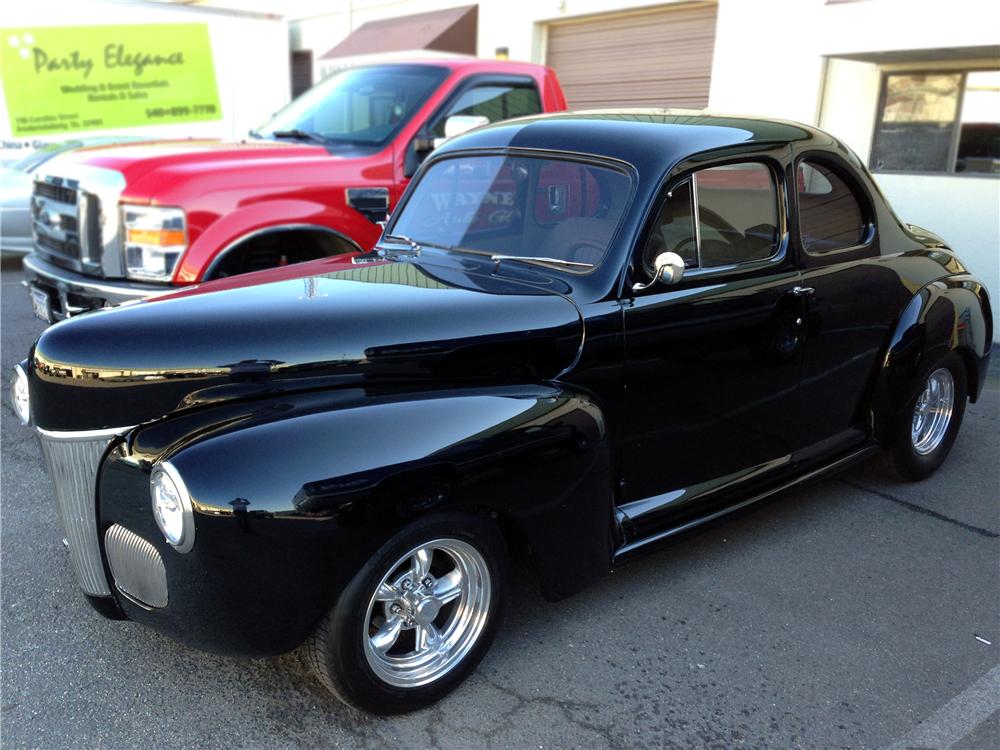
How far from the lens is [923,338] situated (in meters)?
4.16

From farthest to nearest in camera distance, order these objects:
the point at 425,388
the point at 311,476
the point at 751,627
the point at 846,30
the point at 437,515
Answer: the point at 846,30 → the point at 751,627 → the point at 425,388 → the point at 437,515 → the point at 311,476

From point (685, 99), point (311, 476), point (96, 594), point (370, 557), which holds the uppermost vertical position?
point (685, 99)

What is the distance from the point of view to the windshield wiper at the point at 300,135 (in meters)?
5.91

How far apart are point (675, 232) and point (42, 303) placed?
3.91 metres

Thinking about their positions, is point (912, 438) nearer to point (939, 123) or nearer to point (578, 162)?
point (578, 162)

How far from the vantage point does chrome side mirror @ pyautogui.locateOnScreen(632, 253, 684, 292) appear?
308 cm

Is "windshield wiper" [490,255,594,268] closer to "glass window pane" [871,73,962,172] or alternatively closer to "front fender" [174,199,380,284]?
"front fender" [174,199,380,284]

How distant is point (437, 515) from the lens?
2504 mm

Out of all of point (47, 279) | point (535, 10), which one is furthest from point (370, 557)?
point (535, 10)

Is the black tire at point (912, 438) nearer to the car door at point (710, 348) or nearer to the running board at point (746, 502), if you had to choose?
the running board at point (746, 502)

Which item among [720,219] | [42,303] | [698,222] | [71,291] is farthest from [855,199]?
[42,303]

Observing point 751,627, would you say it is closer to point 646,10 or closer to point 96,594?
point 96,594

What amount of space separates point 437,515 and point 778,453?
186cm

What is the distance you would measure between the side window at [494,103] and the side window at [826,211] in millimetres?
2803
